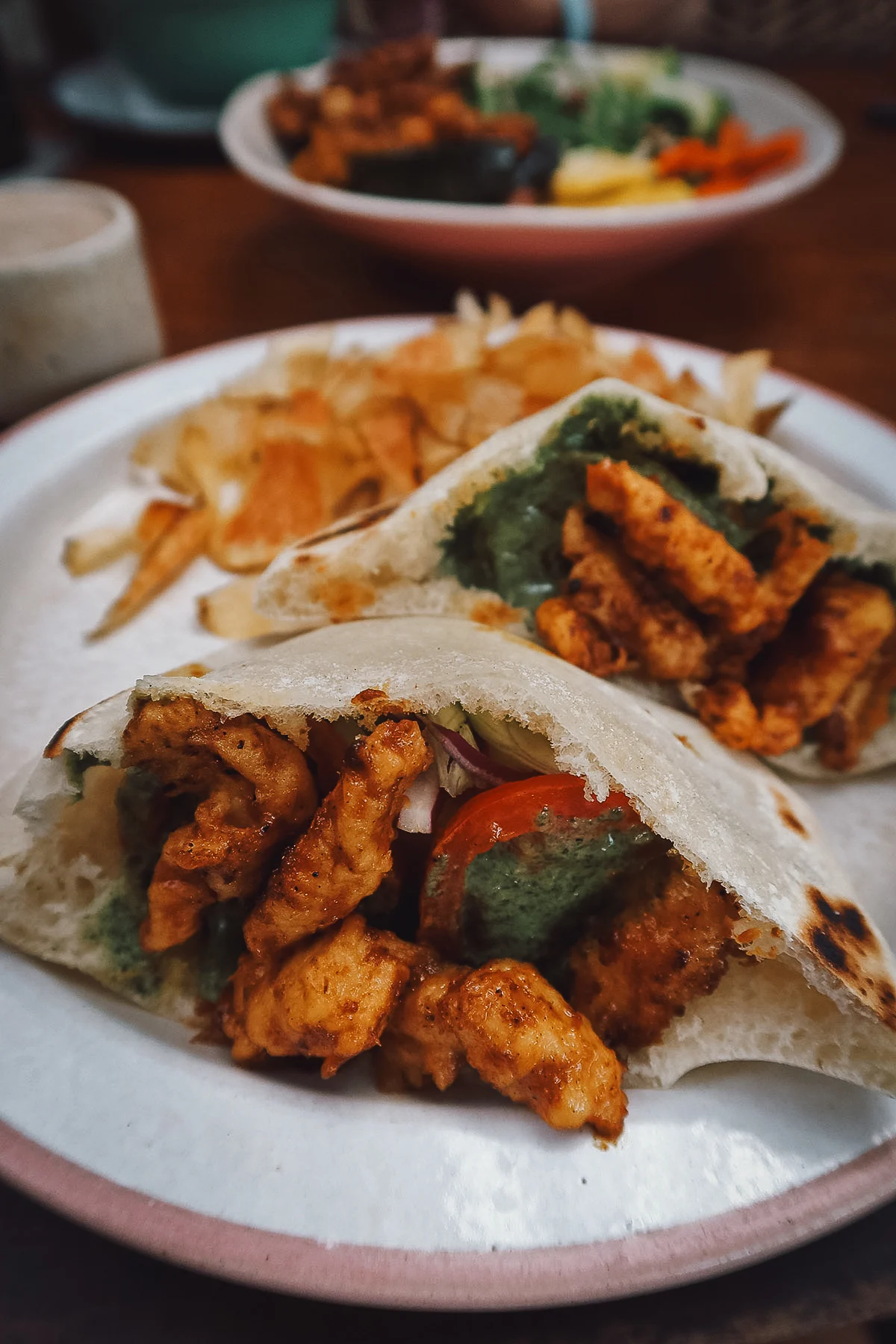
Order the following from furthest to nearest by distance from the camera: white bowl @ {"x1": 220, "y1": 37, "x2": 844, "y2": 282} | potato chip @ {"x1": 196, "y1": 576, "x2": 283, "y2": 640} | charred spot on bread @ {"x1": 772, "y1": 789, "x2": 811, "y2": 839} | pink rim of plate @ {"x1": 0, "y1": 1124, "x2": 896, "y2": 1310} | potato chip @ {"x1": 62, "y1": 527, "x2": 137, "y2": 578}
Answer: white bowl @ {"x1": 220, "y1": 37, "x2": 844, "y2": 282}
potato chip @ {"x1": 62, "y1": 527, "x2": 137, "y2": 578}
potato chip @ {"x1": 196, "y1": 576, "x2": 283, "y2": 640}
charred spot on bread @ {"x1": 772, "y1": 789, "x2": 811, "y2": 839}
pink rim of plate @ {"x1": 0, "y1": 1124, "x2": 896, "y2": 1310}

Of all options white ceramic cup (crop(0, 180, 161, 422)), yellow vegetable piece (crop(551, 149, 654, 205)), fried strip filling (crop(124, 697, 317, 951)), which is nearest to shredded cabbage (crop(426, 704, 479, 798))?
fried strip filling (crop(124, 697, 317, 951))

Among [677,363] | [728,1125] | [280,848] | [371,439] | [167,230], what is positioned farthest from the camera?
[167,230]

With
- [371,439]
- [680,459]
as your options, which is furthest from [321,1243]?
[371,439]

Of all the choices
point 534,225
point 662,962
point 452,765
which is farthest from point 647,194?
point 662,962

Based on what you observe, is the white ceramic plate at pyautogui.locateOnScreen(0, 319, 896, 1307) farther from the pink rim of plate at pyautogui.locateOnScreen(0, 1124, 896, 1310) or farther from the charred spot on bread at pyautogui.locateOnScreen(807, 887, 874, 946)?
the charred spot on bread at pyautogui.locateOnScreen(807, 887, 874, 946)

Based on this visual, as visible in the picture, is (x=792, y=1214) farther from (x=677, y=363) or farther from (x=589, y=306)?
(x=589, y=306)

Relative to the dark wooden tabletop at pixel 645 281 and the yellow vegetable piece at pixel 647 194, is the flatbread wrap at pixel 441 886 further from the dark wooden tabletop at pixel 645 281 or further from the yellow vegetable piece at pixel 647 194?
the yellow vegetable piece at pixel 647 194

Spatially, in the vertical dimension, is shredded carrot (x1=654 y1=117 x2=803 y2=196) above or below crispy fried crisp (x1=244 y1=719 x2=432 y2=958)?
above
